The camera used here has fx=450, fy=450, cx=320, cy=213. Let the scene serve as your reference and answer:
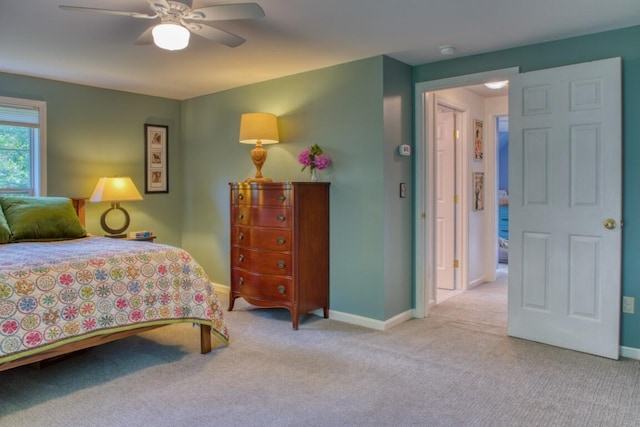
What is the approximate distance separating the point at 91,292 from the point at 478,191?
4238 mm

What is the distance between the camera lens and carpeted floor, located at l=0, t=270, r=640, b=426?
7.39ft

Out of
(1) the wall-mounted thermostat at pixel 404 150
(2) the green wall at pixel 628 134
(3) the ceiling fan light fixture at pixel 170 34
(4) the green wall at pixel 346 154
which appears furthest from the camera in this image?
(1) the wall-mounted thermostat at pixel 404 150

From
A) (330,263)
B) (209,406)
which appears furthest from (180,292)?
(330,263)

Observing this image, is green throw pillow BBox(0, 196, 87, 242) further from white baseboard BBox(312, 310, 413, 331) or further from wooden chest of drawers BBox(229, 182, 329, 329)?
white baseboard BBox(312, 310, 413, 331)

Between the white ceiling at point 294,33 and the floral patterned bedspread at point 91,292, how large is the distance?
1.43m

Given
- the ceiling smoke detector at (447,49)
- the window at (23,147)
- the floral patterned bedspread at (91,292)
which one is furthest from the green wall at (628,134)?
the window at (23,147)

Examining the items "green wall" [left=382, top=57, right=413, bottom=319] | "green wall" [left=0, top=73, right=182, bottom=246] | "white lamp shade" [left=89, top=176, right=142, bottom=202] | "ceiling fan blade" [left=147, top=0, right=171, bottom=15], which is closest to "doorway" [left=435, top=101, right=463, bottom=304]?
"green wall" [left=382, top=57, right=413, bottom=319]

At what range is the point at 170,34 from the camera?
2305 millimetres

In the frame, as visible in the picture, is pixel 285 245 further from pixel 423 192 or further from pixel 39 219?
pixel 39 219

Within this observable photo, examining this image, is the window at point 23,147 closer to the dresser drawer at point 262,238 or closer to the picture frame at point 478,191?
the dresser drawer at point 262,238

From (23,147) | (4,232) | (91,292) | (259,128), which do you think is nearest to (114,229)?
(23,147)

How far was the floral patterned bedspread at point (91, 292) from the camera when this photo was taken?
2.26 meters

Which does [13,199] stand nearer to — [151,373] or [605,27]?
[151,373]

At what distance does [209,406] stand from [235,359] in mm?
648
